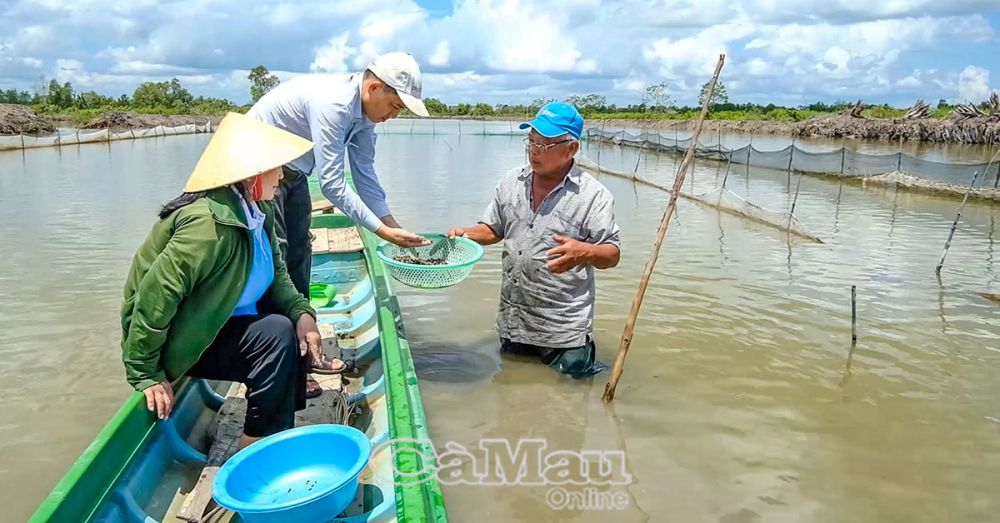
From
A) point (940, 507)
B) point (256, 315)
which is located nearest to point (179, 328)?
point (256, 315)

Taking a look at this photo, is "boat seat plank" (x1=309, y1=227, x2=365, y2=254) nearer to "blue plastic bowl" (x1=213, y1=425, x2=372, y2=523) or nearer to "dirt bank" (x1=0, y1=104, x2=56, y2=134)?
"blue plastic bowl" (x1=213, y1=425, x2=372, y2=523)

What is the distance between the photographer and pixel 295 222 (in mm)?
3836

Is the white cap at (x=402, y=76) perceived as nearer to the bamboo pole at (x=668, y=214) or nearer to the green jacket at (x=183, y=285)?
the green jacket at (x=183, y=285)

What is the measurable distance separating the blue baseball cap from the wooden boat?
1.38 metres

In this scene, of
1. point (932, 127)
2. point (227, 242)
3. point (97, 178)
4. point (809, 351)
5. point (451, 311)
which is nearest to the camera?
point (227, 242)

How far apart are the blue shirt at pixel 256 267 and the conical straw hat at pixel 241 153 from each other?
161 mm

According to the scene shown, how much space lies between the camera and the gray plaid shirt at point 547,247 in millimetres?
3926

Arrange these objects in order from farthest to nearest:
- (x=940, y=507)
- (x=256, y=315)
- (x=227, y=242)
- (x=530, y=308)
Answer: (x=530, y=308) < (x=940, y=507) < (x=256, y=315) < (x=227, y=242)

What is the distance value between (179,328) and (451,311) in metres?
3.91

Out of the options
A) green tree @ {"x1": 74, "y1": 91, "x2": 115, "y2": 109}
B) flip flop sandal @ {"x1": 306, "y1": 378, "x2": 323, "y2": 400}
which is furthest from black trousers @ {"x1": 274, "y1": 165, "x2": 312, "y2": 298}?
green tree @ {"x1": 74, "y1": 91, "x2": 115, "y2": 109}

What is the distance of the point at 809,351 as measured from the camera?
539 centimetres

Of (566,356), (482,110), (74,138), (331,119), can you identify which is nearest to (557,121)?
(331,119)

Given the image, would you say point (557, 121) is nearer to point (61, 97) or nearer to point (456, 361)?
point (456, 361)

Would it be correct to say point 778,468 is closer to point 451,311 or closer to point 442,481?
point 442,481
